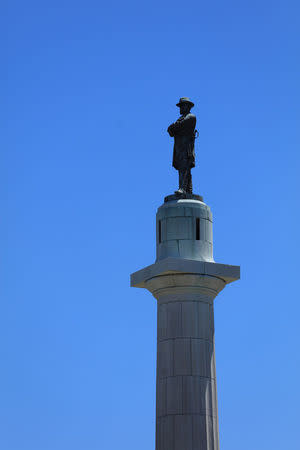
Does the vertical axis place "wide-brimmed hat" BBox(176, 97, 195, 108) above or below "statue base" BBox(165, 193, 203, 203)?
above

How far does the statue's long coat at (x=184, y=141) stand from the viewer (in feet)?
129

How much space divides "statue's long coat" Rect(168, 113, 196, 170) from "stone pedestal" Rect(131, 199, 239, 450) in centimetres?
202

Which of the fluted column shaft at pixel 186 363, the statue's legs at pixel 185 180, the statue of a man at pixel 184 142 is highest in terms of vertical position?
the statue of a man at pixel 184 142

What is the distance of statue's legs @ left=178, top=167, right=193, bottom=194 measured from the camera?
128 ft

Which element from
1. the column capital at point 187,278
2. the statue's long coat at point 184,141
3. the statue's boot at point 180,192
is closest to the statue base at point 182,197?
the statue's boot at point 180,192

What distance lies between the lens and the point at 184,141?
39.5 meters

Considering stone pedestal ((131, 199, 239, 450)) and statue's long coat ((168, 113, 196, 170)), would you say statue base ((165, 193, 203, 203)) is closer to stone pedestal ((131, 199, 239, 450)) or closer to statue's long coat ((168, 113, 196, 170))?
stone pedestal ((131, 199, 239, 450))

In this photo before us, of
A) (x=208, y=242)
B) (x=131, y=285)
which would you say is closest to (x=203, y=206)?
(x=208, y=242)

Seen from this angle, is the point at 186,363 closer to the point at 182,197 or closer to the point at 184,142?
the point at 182,197

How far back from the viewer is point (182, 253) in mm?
37062

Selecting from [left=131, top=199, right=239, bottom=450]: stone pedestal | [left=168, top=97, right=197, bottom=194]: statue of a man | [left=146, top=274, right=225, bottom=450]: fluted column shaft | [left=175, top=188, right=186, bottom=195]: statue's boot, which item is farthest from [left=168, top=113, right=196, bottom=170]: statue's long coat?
[left=146, top=274, right=225, bottom=450]: fluted column shaft

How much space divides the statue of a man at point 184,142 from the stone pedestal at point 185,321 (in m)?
1.42

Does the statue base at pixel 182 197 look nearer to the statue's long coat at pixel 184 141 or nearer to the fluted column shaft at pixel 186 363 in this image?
the statue's long coat at pixel 184 141

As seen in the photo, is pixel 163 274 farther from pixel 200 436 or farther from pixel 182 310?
pixel 200 436
